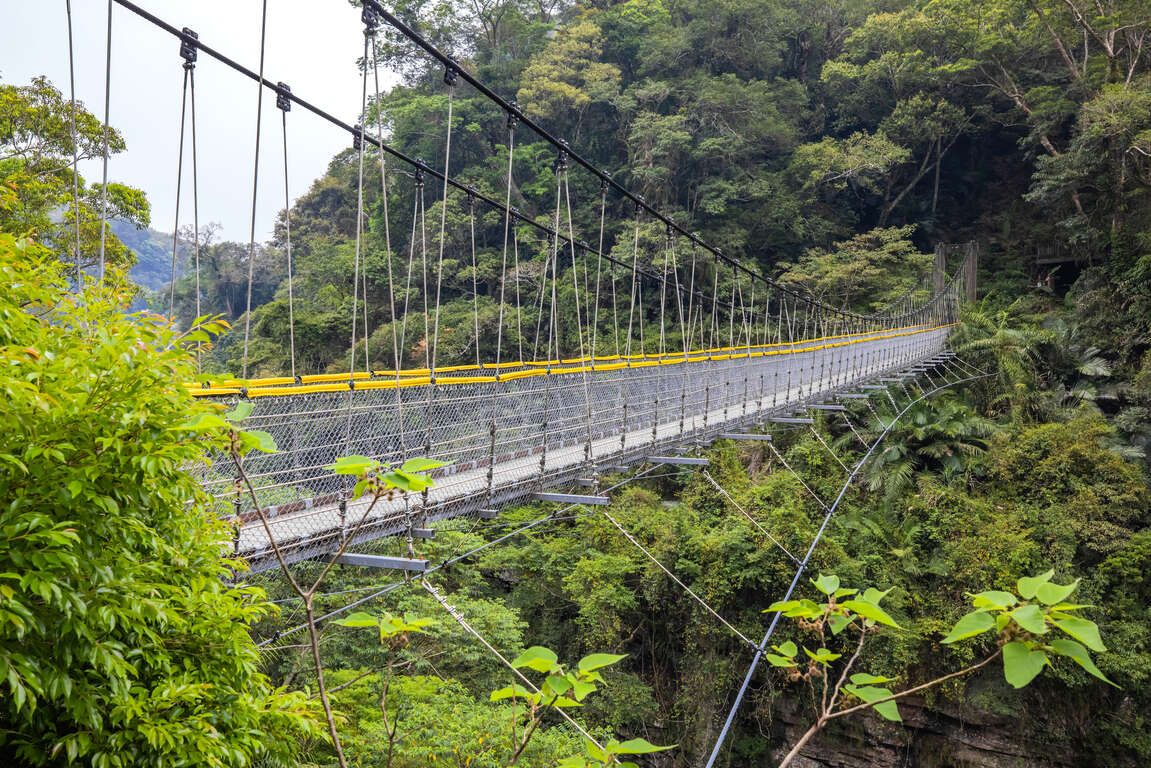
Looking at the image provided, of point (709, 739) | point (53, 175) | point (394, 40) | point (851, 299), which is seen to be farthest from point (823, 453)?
point (394, 40)

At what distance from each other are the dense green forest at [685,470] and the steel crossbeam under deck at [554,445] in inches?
18.3

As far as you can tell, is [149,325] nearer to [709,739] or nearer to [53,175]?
[53,175]

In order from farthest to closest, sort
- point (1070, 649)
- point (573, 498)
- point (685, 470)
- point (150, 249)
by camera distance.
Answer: point (150, 249) < point (685, 470) < point (573, 498) < point (1070, 649)

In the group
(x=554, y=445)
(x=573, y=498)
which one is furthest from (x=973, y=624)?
(x=554, y=445)

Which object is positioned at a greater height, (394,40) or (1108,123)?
(394,40)

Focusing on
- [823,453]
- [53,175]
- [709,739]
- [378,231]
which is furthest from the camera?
[378,231]

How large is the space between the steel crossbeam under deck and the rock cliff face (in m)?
3.23

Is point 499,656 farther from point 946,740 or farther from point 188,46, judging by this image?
point 946,740

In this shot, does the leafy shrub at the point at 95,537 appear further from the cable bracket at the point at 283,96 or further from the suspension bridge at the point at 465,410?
the cable bracket at the point at 283,96

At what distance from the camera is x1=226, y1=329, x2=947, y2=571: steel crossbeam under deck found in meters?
2.42

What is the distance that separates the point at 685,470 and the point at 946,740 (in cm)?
362

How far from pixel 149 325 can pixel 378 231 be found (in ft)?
56.9

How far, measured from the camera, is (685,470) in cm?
841

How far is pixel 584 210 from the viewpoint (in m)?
15.6
